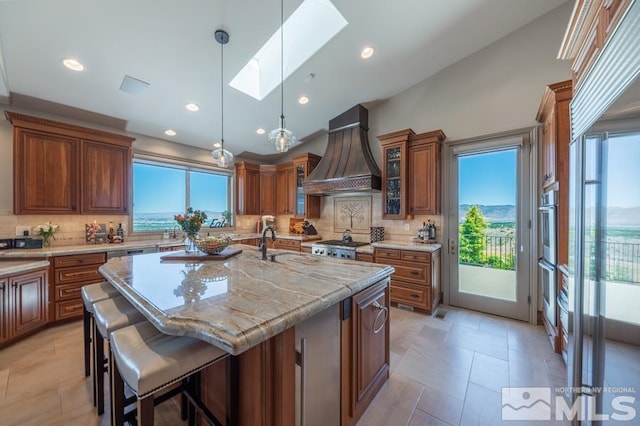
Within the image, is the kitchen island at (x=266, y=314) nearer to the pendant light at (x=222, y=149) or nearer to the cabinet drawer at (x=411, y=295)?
the pendant light at (x=222, y=149)

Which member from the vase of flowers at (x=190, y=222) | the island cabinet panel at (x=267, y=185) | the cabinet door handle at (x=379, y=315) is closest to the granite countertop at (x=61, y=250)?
the vase of flowers at (x=190, y=222)

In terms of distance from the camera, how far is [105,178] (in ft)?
11.7

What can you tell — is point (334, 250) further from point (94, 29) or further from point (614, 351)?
point (94, 29)

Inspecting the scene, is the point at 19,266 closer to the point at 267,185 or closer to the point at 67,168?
the point at 67,168

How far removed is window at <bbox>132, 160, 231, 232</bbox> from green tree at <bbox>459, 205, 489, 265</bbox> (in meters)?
4.75

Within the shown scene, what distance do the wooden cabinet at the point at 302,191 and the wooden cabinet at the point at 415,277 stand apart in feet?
6.17

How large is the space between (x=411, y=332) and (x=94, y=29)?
4.54 metres

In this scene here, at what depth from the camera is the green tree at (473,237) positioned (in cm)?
352

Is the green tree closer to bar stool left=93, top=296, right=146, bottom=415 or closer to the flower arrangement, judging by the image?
the flower arrangement

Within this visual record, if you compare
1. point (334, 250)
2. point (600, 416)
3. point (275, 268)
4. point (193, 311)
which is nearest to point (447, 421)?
point (600, 416)

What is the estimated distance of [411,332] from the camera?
2.84 metres

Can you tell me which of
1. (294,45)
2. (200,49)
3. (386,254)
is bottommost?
(386,254)

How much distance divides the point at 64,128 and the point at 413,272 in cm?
513

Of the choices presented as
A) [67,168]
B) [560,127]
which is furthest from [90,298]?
[560,127]
